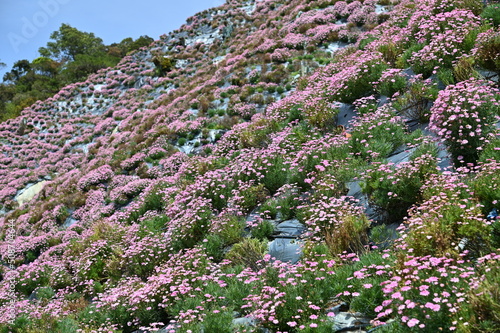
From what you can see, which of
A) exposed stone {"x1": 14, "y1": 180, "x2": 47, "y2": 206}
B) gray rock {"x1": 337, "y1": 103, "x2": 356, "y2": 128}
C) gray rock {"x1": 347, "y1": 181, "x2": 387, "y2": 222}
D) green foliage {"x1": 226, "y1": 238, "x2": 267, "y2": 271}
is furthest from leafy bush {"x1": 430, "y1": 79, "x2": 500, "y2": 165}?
exposed stone {"x1": 14, "y1": 180, "x2": 47, "y2": 206}

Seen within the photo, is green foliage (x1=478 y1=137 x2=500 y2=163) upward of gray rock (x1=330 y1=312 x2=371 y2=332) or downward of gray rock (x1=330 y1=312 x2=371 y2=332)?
upward

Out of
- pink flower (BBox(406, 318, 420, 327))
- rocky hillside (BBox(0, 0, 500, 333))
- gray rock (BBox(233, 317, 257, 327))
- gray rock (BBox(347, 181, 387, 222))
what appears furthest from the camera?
gray rock (BBox(347, 181, 387, 222))

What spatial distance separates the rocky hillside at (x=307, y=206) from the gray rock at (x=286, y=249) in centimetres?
4

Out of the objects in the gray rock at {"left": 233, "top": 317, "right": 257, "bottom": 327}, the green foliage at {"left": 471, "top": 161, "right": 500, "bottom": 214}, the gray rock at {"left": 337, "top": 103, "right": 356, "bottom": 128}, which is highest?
the gray rock at {"left": 337, "top": 103, "right": 356, "bottom": 128}

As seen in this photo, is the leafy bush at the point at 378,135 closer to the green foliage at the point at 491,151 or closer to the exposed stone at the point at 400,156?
the exposed stone at the point at 400,156

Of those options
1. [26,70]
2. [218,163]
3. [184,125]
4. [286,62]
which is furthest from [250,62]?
[26,70]

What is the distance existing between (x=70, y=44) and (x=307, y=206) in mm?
73186

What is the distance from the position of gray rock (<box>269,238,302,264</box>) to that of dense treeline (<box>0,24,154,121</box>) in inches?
1699

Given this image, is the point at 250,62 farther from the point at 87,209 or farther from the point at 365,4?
the point at 87,209

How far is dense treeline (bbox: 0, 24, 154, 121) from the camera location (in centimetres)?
4534

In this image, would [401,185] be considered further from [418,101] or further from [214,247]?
[214,247]

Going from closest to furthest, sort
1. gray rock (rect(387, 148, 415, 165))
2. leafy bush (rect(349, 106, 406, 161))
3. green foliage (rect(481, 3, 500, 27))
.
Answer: gray rock (rect(387, 148, 415, 165)), leafy bush (rect(349, 106, 406, 161)), green foliage (rect(481, 3, 500, 27))

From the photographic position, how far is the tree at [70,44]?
6675cm

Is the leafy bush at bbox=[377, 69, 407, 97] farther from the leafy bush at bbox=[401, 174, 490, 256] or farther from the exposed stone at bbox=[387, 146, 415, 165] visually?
the leafy bush at bbox=[401, 174, 490, 256]
